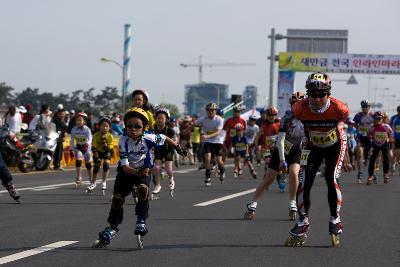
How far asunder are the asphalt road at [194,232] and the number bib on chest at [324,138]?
107 cm

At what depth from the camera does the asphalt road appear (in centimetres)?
900

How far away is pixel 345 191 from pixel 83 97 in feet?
292

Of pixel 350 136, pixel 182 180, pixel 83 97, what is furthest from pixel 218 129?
pixel 83 97

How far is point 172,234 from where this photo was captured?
11047 millimetres

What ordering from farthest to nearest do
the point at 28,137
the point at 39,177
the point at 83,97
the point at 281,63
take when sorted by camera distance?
the point at 83,97
the point at 281,63
the point at 28,137
the point at 39,177

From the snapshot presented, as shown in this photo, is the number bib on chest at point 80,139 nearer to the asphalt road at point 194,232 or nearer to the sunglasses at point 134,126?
the asphalt road at point 194,232

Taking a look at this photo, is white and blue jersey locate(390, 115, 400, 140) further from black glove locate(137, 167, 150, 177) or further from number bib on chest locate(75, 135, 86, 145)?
black glove locate(137, 167, 150, 177)

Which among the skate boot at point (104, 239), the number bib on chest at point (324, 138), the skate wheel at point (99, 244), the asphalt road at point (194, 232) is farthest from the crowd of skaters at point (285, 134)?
the skate wheel at point (99, 244)

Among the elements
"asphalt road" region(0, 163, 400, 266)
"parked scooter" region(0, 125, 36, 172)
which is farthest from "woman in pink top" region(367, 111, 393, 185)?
"parked scooter" region(0, 125, 36, 172)

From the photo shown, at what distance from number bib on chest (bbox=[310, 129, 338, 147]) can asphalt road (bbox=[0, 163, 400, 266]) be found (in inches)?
42.3

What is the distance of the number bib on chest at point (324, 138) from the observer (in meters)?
10.4

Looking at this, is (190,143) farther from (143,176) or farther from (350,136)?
(143,176)

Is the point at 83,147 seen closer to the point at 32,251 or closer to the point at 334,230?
the point at 334,230

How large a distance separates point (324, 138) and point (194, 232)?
198 centimetres
